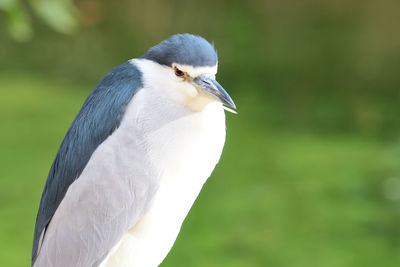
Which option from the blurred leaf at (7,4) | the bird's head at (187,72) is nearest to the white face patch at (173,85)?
the bird's head at (187,72)

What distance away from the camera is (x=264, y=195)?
3.36 meters

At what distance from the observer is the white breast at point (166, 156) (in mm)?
995

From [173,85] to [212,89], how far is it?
7cm

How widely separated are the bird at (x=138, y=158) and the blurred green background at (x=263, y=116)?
534 mm

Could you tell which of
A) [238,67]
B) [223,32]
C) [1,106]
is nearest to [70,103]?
[1,106]

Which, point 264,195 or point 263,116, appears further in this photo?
point 263,116

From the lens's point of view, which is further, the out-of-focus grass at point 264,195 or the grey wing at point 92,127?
the out-of-focus grass at point 264,195

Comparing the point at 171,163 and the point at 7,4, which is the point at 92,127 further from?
the point at 7,4

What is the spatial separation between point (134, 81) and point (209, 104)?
0.12 metres

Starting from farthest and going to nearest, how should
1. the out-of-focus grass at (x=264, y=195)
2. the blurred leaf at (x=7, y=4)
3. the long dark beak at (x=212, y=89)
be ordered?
the out-of-focus grass at (x=264, y=195) → the blurred leaf at (x=7, y=4) → the long dark beak at (x=212, y=89)

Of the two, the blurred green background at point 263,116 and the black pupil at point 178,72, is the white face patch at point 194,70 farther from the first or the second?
the blurred green background at point 263,116

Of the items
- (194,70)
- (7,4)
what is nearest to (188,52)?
(194,70)

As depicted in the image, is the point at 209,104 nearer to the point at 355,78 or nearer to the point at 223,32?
the point at 355,78

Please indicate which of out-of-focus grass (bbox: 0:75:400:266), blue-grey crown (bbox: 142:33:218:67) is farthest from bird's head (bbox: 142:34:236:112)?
out-of-focus grass (bbox: 0:75:400:266)
